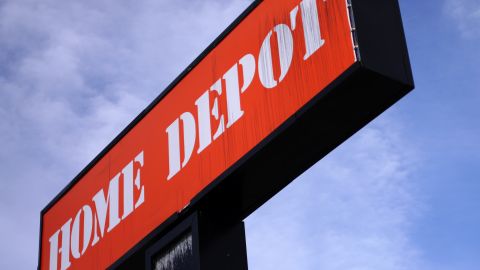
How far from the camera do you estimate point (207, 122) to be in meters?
7.73

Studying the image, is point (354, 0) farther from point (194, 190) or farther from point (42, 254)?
point (42, 254)

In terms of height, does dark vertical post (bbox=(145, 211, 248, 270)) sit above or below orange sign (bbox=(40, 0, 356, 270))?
below

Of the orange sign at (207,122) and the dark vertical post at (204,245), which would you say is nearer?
the orange sign at (207,122)

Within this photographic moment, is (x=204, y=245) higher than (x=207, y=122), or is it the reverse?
(x=207, y=122)

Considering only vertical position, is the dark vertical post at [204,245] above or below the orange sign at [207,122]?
below

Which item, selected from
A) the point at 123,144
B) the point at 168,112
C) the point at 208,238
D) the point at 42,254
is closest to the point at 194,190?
the point at 208,238

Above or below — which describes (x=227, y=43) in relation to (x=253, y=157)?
above

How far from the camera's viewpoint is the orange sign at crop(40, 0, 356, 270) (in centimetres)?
684

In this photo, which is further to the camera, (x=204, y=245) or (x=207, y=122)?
(x=207, y=122)

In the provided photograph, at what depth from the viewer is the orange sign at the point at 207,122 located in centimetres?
684

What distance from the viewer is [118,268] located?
841 centimetres

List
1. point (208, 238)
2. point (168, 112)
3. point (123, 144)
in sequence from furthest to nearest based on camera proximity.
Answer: point (123, 144) → point (168, 112) → point (208, 238)

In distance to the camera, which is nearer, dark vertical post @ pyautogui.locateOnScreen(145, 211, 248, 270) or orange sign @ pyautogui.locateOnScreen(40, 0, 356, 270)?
orange sign @ pyautogui.locateOnScreen(40, 0, 356, 270)

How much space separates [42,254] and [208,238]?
3470mm
